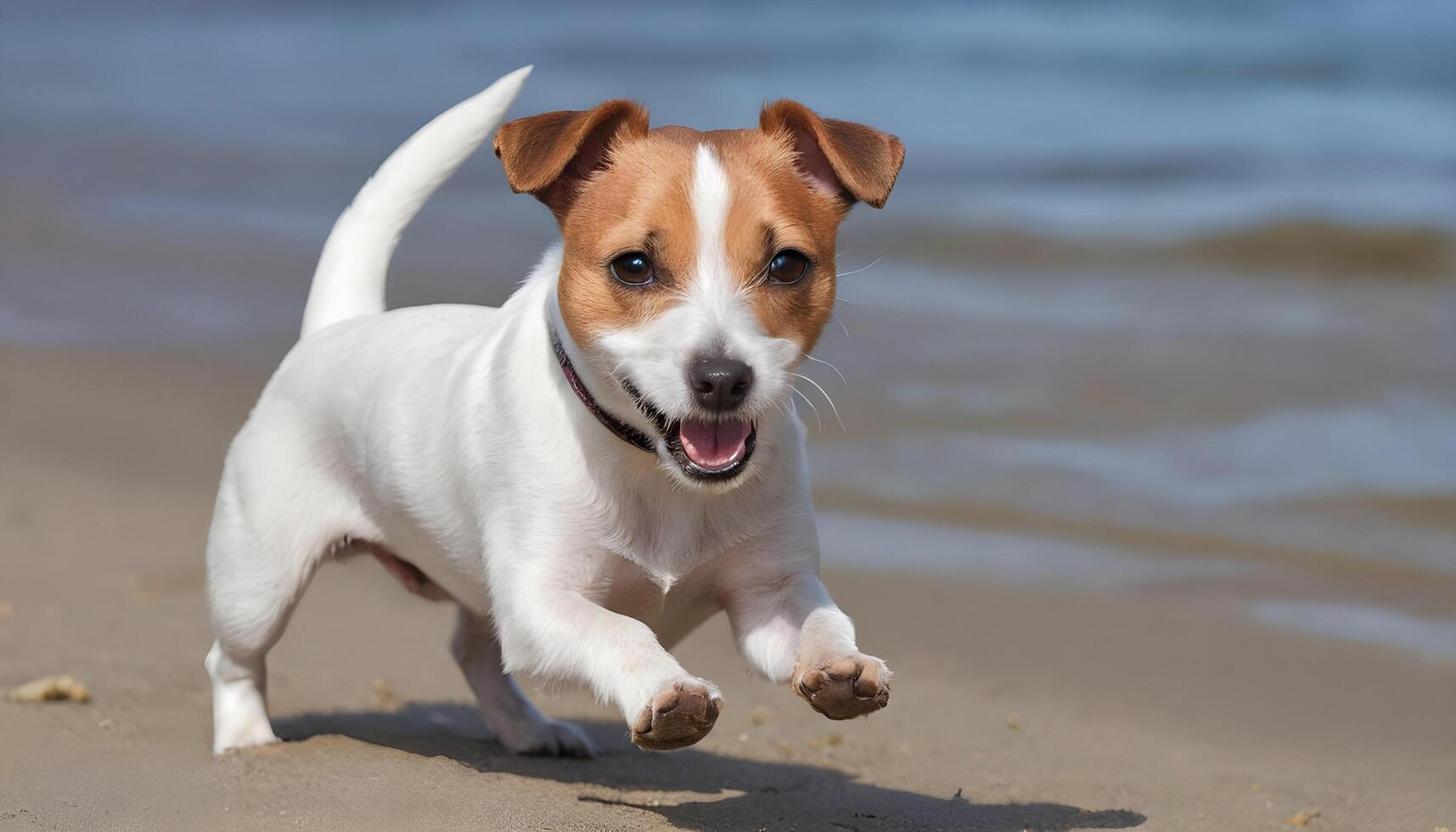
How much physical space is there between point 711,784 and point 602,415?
1204 mm

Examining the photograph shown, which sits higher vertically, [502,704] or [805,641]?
[805,641]

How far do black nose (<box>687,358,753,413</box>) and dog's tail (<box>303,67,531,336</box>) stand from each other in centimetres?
190

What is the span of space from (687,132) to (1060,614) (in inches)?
111

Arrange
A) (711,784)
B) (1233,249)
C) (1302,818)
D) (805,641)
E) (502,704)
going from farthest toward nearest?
(1233,249) < (502,704) < (711,784) < (1302,818) < (805,641)

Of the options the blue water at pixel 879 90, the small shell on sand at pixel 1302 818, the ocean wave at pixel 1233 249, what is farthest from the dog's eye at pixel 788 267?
the blue water at pixel 879 90

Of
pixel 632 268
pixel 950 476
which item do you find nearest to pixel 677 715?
pixel 632 268

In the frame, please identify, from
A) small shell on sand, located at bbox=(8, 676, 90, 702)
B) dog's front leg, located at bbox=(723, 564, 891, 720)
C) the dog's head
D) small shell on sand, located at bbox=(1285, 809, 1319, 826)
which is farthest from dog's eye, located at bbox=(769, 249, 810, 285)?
small shell on sand, located at bbox=(8, 676, 90, 702)

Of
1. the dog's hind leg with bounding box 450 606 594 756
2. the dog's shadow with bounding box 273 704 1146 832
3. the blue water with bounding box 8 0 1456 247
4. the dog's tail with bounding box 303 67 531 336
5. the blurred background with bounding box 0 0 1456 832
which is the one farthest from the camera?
the blue water with bounding box 8 0 1456 247

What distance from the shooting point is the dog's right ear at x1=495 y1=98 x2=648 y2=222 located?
3742mm

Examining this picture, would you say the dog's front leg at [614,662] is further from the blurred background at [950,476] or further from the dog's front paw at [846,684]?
the blurred background at [950,476]

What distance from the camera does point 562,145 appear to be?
3744mm

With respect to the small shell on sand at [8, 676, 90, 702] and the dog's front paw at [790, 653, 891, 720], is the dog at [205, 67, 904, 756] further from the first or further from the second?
the small shell on sand at [8, 676, 90, 702]

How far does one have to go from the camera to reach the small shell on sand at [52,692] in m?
4.73

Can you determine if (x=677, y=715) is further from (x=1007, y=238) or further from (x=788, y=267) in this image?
(x=1007, y=238)
